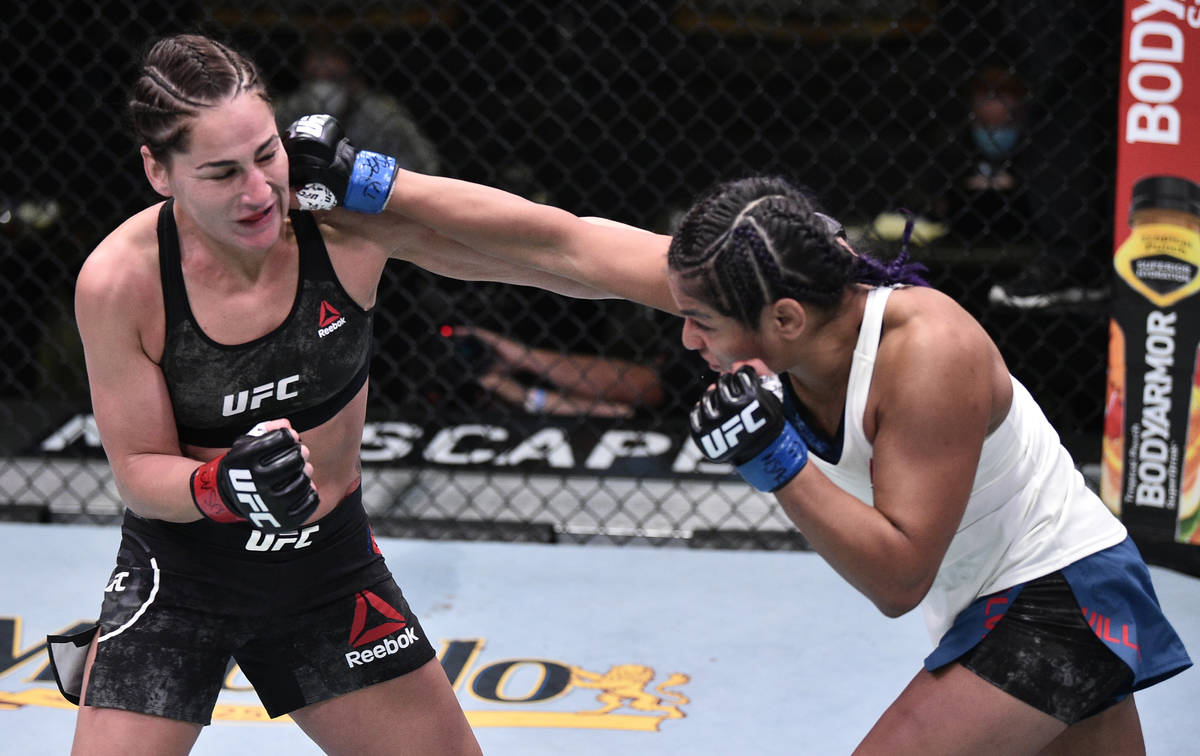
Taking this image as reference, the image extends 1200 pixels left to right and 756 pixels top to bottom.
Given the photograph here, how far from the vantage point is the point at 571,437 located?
3914 mm

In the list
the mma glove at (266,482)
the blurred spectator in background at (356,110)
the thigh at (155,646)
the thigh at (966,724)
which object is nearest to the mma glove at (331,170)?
the mma glove at (266,482)

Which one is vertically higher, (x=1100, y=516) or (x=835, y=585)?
(x=1100, y=516)

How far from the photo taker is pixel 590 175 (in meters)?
4.16

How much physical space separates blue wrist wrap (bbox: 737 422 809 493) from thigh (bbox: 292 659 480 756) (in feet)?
1.88

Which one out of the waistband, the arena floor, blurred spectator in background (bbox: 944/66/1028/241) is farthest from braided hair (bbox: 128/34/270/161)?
blurred spectator in background (bbox: 944/66/1028/241)

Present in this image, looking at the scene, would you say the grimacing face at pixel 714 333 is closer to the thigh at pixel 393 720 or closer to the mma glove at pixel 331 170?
the mma glove at pixel 331 170

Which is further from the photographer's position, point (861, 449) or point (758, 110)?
point (758, 110)

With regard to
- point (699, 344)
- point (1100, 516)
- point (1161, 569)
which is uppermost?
point (699, 344)

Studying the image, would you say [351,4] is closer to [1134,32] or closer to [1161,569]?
[1134,32]

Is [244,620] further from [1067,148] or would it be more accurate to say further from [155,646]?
[1067,148]

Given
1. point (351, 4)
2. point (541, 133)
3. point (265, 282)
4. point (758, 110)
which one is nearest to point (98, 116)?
point (351, 4)

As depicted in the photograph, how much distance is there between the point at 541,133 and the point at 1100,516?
2895 mm

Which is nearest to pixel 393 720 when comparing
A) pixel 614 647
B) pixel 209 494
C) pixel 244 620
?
pixel 244 620

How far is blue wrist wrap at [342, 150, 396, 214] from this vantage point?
157 cm
